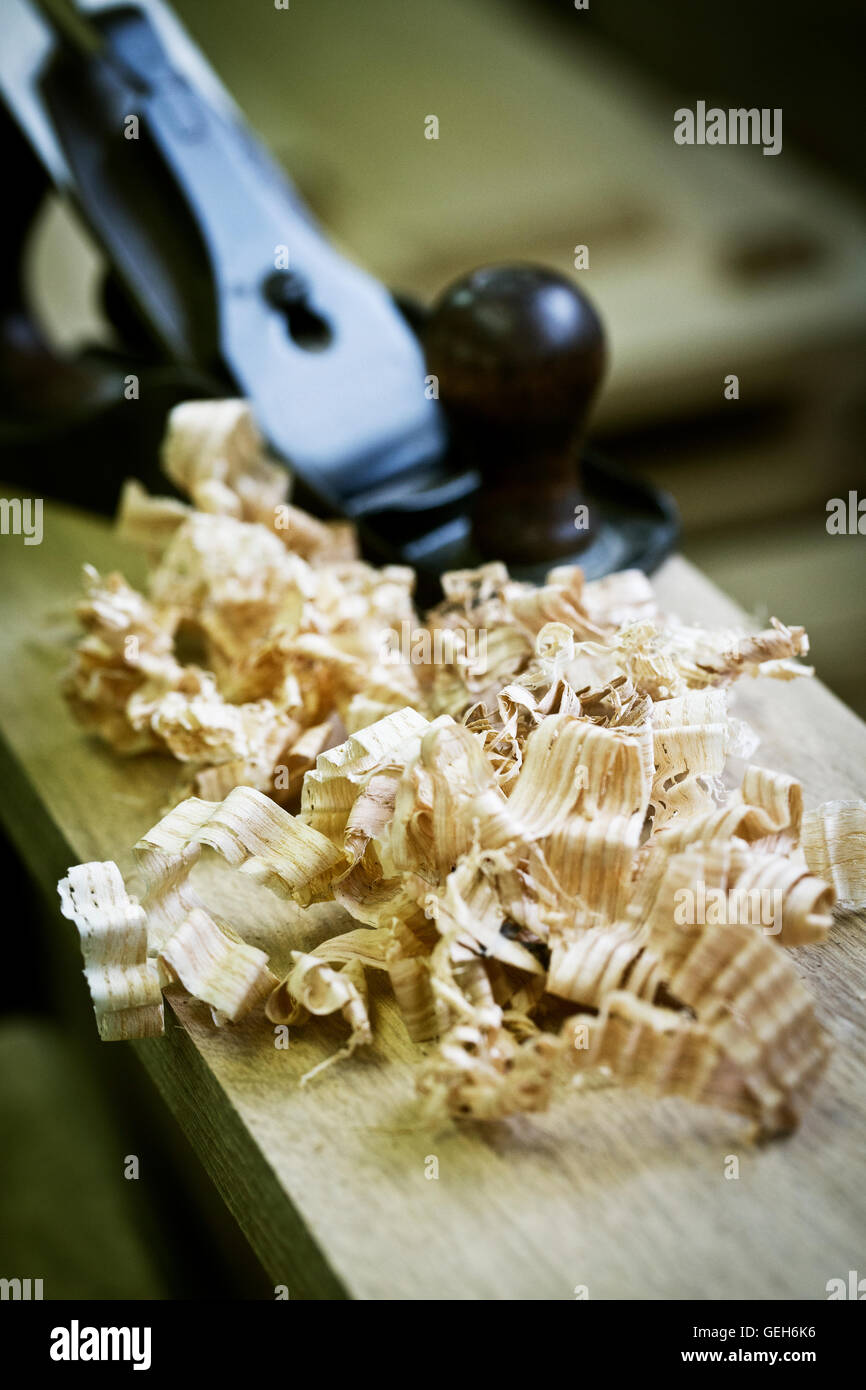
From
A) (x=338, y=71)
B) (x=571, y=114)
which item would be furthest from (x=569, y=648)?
(x=338, y=71)

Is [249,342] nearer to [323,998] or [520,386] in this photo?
[520,386]

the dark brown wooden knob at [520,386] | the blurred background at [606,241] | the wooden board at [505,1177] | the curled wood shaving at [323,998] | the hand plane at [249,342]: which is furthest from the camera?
the blurred background at [606,241]

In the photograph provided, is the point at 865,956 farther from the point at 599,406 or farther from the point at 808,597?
the point at 599,406

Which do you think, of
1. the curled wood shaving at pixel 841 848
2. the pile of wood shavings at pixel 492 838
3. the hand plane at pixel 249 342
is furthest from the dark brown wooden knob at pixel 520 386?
the curled wood shaving at pixel 841 848

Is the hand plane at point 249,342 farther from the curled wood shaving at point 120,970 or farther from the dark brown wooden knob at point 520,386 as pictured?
the curled wood shaving at point 120,970

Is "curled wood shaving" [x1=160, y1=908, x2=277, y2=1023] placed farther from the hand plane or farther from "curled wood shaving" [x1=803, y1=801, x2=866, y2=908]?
the hand plane

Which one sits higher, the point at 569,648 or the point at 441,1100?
the point at 569,648

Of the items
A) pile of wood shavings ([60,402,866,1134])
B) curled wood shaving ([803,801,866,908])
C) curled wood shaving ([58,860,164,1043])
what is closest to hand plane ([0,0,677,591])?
pile of wood shavings ([60,402,866,1134])

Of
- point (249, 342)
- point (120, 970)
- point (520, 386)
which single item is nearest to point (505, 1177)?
point (120, 970)
